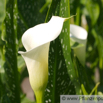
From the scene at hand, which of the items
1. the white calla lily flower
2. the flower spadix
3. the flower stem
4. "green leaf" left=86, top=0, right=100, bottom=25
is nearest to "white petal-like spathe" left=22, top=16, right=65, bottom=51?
the flower spadix

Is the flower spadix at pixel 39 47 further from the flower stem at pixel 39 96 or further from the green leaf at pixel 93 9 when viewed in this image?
the green leaf at pixel 93 9

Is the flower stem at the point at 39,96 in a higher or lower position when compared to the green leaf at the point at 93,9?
lower

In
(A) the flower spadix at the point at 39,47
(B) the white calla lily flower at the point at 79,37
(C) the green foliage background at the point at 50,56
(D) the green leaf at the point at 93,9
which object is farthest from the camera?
(D) the green leaf at the point at 93,9

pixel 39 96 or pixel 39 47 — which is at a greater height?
pixel 39 47

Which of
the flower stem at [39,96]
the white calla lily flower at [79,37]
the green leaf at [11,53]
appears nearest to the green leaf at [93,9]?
the white calla lily flower at [79,37]

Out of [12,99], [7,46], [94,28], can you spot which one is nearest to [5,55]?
[7,46]

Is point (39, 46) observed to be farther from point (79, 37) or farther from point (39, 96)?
point (79, 37)

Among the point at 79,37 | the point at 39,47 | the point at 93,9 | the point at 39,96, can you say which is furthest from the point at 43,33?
the point at 93,9

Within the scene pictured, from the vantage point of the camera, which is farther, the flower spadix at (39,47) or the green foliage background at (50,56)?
the green foliage background at (50,56)
